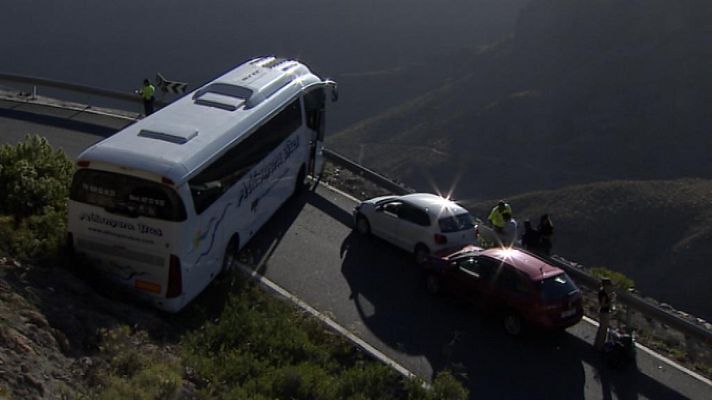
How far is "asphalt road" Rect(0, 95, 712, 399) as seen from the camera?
1246 centimetres

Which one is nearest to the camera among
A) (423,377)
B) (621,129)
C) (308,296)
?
(423,377)

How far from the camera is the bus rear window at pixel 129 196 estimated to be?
11.9 meters

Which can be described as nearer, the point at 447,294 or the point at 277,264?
the point at 447,294

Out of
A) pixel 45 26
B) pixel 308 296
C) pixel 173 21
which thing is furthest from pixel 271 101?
pixel 173 21

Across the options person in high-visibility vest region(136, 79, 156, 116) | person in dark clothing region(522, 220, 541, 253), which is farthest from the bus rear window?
person in high-visibility vest region(136, 79, 156, 116)

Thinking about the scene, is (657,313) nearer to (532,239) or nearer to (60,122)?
(532,239)

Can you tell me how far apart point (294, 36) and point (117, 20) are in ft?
128

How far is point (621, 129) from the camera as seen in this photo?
8656cm

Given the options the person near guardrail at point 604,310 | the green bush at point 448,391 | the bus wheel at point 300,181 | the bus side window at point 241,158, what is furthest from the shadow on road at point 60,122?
the green bush at point 448,391

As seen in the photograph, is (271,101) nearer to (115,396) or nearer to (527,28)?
(115,396)

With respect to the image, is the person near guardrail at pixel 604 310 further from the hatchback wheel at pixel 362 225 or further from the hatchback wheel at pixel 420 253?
the hatchback wheel at pixel 362 225

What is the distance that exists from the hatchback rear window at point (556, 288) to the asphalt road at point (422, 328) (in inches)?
36.5

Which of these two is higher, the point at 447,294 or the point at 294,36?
the point at 447,294

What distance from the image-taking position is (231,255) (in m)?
14.7
